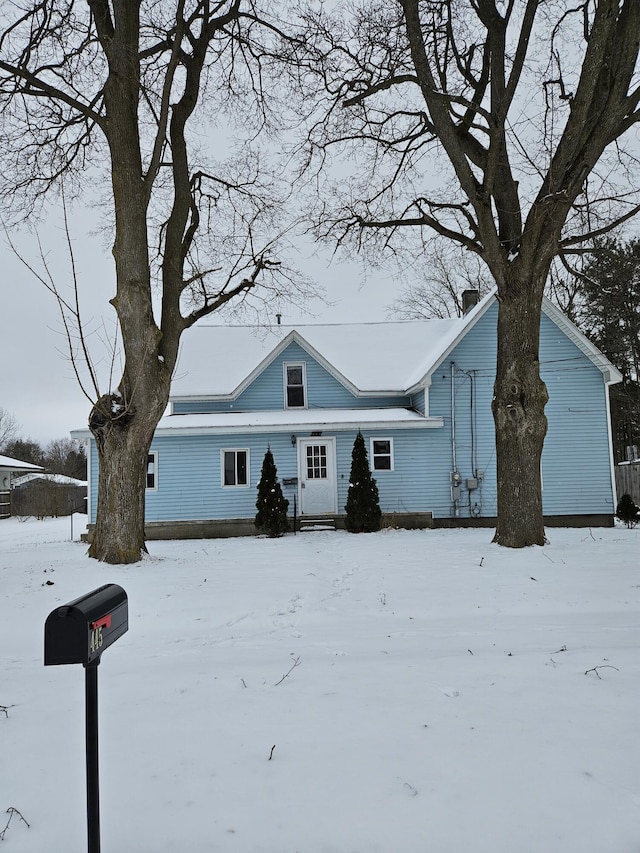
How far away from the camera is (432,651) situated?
14.3 ft

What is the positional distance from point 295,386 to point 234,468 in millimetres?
3184

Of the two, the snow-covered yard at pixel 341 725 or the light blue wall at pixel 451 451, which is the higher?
the light blue wall at pixel 451 451

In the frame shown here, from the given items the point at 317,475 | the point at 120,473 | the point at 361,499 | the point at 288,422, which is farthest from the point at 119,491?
the point at 317,475

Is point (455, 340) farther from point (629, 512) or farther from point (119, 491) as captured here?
point (119, 491)

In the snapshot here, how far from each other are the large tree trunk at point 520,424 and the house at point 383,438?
20.0 ft

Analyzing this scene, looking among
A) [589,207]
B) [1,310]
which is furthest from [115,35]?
[589,207]

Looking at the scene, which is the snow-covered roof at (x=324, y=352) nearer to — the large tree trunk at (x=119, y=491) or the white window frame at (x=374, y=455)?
the white window frame at (x=374, y=455)

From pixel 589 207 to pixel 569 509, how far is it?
907 cm

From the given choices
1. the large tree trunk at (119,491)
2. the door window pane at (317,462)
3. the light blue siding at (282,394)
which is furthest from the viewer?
the light blue siding at (282,394)

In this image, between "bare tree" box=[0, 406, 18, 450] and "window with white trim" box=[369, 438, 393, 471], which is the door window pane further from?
"bare tree" box=[0, 406, 18, 450]

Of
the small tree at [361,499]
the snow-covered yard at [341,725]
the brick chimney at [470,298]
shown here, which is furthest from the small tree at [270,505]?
the brick chimney at [470,298]

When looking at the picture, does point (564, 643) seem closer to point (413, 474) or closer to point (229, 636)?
point (229, 636)

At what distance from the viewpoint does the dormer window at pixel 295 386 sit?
690 inches

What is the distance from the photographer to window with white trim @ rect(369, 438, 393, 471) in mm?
16594
